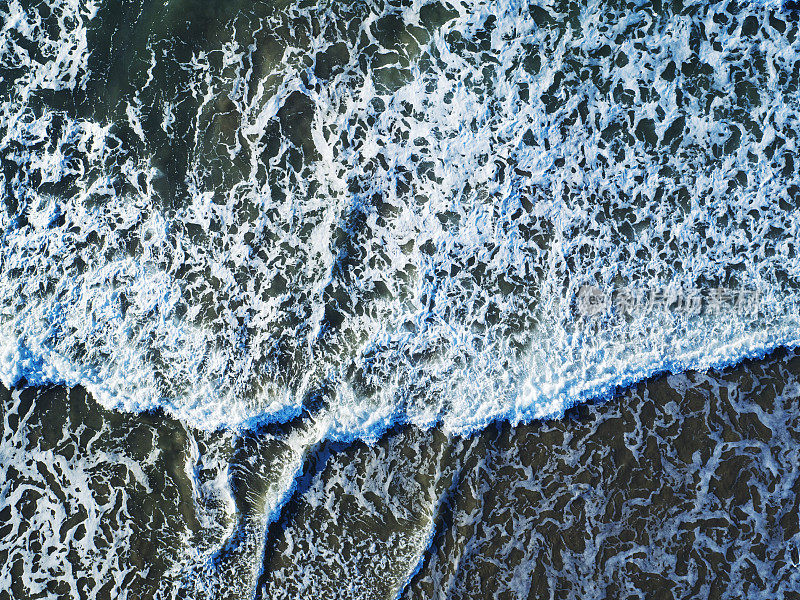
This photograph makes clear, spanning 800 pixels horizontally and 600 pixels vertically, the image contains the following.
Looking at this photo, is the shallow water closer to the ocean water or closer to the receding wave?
the ocean water

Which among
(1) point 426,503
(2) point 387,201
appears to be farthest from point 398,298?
(1) point 426,503

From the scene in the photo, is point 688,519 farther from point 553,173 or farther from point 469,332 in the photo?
point 553,173

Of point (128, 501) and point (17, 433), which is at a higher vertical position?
point (17, 433)

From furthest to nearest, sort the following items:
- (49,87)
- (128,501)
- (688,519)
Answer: (49,87) → (128,501) → (688,519)

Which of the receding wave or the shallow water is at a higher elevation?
the receding wave

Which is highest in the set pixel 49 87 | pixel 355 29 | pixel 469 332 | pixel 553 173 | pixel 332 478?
pixel 355 29

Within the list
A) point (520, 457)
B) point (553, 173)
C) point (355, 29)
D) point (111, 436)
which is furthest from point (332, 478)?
point (355, 29)

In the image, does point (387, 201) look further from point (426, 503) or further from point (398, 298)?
point (426, 503)

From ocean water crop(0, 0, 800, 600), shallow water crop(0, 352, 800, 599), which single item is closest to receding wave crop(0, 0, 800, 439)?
ocean water crop(0, 0, 800, 600)
